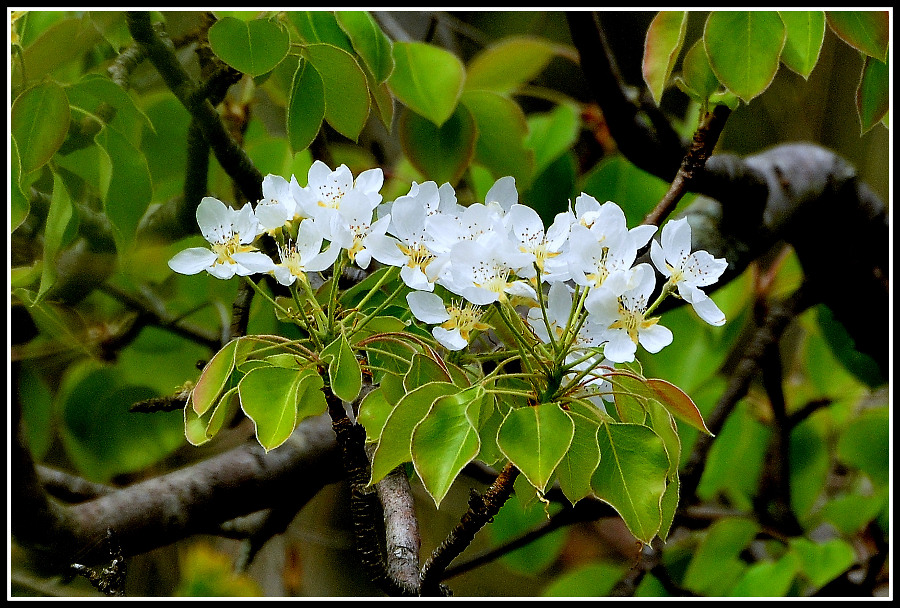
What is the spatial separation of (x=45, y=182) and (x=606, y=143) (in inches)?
24.4

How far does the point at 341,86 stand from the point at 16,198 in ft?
0.59

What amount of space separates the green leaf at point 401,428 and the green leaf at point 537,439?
0.10ft

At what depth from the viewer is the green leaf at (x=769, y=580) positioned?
2.10ft

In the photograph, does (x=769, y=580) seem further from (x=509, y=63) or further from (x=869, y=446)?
(x=509, y=63)

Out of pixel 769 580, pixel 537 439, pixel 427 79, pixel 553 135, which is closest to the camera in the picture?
pixel 537 439

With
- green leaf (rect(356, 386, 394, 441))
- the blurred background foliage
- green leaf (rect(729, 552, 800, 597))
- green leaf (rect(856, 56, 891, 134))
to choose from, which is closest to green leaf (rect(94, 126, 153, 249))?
the blurred background foliage

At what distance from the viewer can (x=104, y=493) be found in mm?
525

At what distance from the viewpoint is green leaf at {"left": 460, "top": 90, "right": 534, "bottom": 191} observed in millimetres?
603

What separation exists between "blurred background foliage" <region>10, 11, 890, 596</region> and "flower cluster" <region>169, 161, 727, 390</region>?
0.30 ft

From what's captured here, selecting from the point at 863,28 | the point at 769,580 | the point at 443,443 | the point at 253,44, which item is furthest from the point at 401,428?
the point at 769,580

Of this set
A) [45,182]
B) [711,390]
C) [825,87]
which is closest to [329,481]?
[45,182]

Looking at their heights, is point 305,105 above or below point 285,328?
above

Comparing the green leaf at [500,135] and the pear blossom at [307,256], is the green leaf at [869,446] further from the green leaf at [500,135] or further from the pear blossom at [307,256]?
the pear blossom at [307,256]

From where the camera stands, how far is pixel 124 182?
43 centimetres
